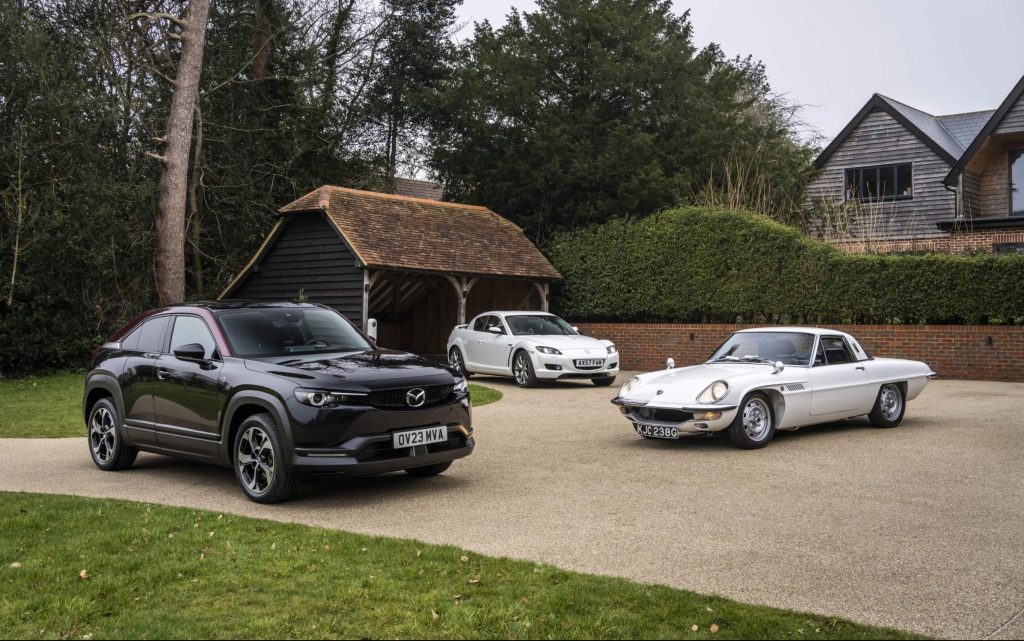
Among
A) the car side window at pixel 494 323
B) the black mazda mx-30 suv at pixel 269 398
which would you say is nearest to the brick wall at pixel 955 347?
the car side window at pixel 494 323

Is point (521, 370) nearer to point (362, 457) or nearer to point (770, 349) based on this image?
point (770, 349)

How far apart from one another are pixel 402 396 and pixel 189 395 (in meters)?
2.03

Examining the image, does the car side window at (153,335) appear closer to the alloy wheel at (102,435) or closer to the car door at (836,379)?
the alloy wheel at (102,435)

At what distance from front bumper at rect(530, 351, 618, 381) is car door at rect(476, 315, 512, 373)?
3.27ft

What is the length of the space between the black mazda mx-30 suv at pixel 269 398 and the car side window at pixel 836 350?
509 centimetres

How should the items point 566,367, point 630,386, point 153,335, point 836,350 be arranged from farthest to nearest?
point 566,367 → point 836,350 → point 630,386 → point 153,335

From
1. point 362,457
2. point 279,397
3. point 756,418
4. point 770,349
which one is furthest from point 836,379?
point 279,397

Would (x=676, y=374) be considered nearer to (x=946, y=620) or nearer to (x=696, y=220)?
(x=946, y=620)

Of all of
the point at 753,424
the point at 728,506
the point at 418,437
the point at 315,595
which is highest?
the point at 418,437

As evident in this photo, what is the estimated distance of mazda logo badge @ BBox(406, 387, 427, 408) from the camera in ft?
24.0

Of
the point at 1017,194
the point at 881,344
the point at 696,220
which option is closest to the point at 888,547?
the point at 881,344

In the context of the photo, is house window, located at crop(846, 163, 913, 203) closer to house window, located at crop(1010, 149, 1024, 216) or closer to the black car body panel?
house window, located at crop(1010, 149, 1024, 216)

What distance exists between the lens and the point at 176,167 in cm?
2172

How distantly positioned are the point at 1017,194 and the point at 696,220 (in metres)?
11.6
